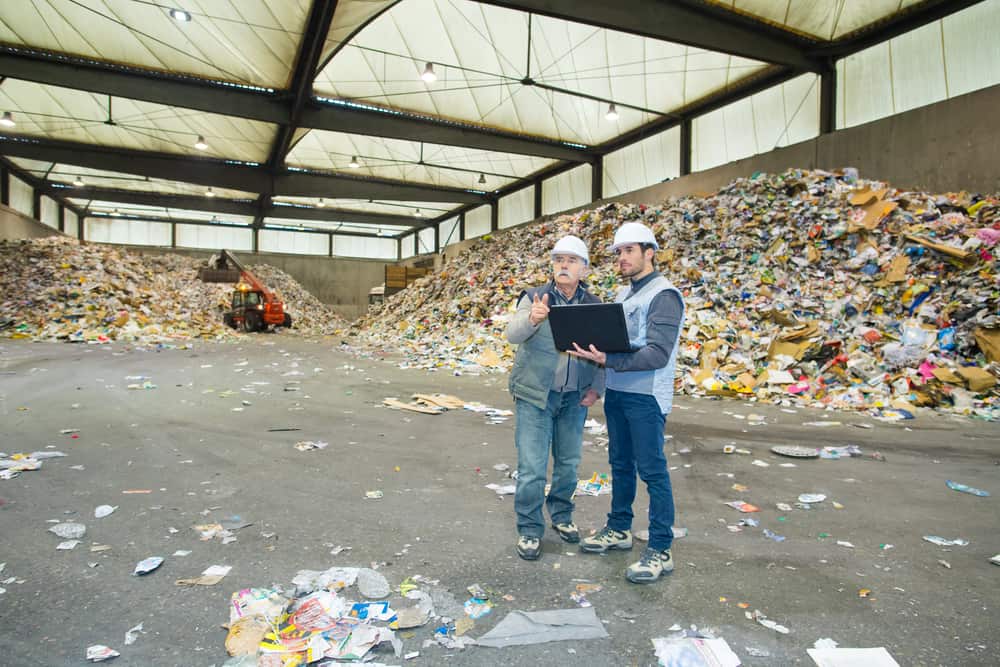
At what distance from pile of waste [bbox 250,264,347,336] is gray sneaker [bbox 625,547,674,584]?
2295 centimetres

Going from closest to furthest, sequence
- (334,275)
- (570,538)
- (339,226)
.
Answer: (570,538) → (339,226) → (334,275)

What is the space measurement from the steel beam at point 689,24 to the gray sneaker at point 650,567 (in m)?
9.17

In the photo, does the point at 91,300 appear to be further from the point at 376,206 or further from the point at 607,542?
the point at 607,542

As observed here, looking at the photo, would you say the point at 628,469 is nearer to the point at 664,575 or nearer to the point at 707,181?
the point at 664,575

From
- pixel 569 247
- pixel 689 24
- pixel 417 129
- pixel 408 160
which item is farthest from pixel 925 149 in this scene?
pixel 408 160

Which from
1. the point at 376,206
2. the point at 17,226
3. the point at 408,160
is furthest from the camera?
the point at 376,206

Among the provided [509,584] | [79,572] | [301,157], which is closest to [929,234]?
[509,584]

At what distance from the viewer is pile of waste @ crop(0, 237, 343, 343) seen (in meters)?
13.7

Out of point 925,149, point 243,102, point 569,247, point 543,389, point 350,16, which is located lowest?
point 543,389

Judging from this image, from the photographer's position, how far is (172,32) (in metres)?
10.6

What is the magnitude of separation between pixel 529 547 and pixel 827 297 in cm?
748

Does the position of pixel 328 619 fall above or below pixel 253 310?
below

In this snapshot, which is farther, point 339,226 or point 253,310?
point 339,226

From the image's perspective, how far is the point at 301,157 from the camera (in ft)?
60.0
